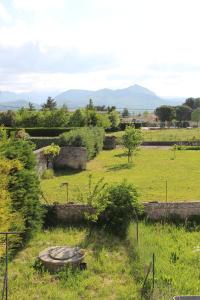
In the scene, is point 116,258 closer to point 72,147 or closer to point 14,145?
point 14,145

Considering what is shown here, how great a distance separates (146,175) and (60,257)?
14010 millimetres

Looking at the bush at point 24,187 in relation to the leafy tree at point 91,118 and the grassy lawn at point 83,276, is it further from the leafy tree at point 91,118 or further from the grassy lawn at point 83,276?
the leafy tree at point 91,118

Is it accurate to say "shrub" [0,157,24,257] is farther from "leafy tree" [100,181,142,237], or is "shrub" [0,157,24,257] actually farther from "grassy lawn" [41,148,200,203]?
"grassy lawn" [41,148,200,203]

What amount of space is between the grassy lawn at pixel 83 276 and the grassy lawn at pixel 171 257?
640mm

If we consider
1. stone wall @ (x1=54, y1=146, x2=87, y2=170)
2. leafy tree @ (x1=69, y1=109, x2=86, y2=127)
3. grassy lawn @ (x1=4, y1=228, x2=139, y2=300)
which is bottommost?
grassy lawn @ (x1=4, y1=228, x2=139, y2=300)

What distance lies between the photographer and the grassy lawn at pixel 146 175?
65.8 feet

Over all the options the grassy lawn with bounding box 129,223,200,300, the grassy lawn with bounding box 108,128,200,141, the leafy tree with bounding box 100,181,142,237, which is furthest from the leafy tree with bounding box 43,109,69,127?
the grassy lawn with bounding box 129,223,200,300

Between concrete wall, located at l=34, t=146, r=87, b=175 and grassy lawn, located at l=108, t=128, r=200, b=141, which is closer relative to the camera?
concrete wall, located at l=34, t=146, r=87, b=175

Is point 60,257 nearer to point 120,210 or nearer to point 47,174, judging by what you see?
point 120,210

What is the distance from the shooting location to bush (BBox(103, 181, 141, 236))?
49.1 feet

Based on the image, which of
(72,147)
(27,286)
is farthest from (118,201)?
(72,147)

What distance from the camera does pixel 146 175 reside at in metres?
25.5

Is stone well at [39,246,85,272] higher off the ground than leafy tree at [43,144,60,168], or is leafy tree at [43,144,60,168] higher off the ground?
leafy tree at [43,144,60,168]

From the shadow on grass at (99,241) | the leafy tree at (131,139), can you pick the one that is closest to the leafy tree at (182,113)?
the leafy tree at (131,139)
